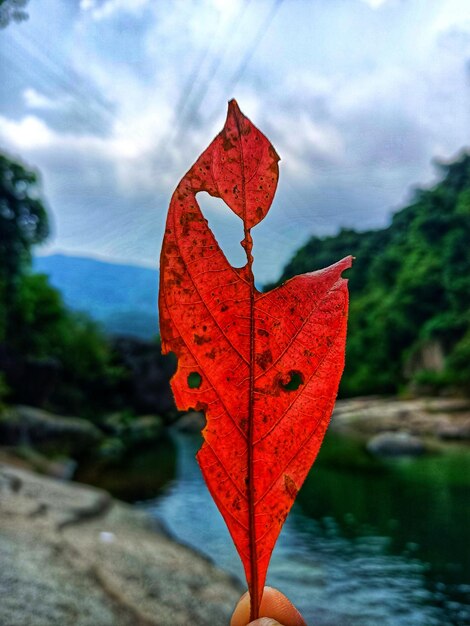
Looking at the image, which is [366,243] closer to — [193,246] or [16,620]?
[16,620]

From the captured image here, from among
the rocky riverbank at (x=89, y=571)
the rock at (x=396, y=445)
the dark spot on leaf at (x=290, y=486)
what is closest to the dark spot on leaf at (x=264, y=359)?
the dark spot on leaf at (x=290, y=486)

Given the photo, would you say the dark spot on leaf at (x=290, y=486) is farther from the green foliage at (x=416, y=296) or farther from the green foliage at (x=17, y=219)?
the green foliage at (x=416, y=296)

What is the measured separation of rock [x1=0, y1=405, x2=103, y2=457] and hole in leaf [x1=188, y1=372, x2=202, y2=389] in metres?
8.90

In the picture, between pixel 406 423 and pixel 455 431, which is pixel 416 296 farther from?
pixel 455 431

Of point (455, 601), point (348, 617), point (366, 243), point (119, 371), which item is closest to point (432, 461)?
point (366, 243)

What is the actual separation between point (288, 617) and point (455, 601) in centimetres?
→ 510

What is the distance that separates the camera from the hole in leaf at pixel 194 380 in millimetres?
490

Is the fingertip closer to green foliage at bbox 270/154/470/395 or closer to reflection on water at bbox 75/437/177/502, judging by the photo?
reflection on water at bbox 75/437/177/502

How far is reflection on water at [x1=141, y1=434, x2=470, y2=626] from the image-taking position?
4652 millimetres

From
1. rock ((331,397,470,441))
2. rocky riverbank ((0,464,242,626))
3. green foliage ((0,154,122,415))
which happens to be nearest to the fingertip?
rocky riverbank ((0,464,242,626))

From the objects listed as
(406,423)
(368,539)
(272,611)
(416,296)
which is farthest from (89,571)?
(416,296)

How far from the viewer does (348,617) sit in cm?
445

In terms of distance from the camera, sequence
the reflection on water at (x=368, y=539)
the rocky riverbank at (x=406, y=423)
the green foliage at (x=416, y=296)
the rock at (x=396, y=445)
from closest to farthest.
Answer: the reflection on water at (x=368, y=539)
the rock at (x=396, y=445)
the rocky riverbank at (x=406, y=423)
the green foliage at (x=416, y=296)

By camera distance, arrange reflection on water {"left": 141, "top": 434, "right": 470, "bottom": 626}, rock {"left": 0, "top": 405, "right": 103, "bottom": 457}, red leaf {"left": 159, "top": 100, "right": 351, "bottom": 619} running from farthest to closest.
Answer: rock {"left": 0, "top": 405, "right": 103, "bottom": 457}
reflection on water {"left": 141, "top": 434, "right": 470, "bottom": 626}
red leaf {"left": 159, "top": 100, "right": 351, "bottom": 619}
